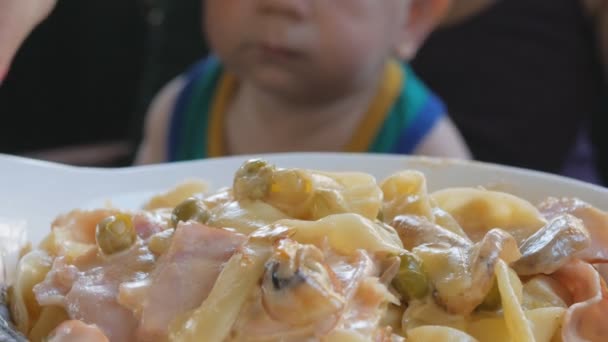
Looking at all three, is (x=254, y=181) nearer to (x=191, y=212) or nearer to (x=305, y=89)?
(x=191, y=212)

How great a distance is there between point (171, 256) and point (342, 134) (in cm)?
137

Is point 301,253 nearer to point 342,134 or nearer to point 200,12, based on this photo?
point 342,134

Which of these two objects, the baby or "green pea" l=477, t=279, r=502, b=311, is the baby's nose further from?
"green pea" l=477, t=279, r=502, b=311

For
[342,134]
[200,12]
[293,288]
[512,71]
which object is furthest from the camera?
[200,12]

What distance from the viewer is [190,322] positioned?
2.24 feet

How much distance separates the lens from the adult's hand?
0.75 metres

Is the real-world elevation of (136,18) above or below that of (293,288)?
below

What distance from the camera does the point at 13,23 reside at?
2.49 feet

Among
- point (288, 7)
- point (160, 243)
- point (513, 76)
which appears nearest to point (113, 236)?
point (160, 243)

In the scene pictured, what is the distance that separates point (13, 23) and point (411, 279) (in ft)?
1.49

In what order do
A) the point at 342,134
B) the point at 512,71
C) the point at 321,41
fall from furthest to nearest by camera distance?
the point at 512,71 → the point at 342,134 → the point at 321,41

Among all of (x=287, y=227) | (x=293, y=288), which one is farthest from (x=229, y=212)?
(x=293, y=288)

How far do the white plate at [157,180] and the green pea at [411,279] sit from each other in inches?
15.6

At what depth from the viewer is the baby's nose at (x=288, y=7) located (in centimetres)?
167
